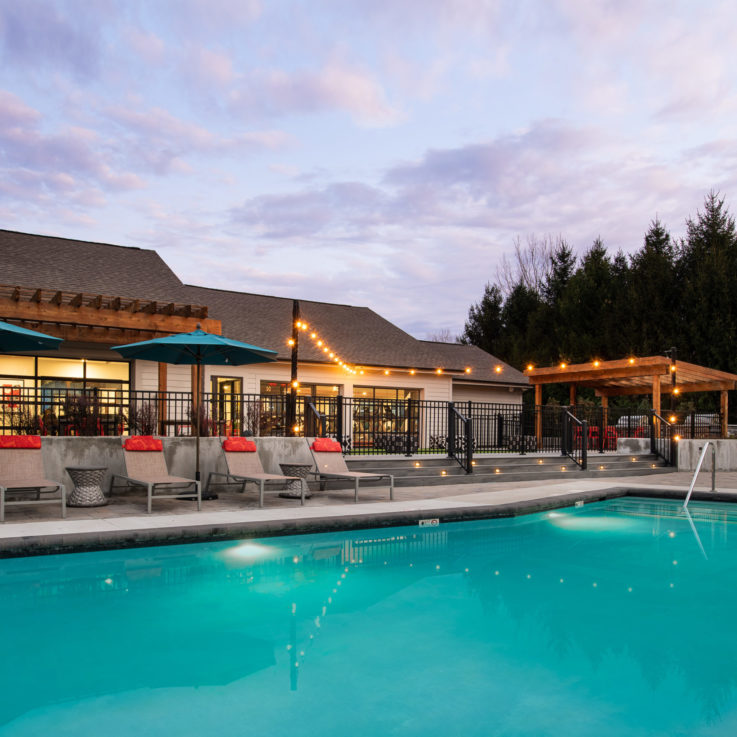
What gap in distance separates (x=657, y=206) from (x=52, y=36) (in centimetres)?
3538

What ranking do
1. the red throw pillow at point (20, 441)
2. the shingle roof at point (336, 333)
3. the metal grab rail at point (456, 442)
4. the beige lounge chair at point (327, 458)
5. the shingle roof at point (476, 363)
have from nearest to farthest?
the red throw pillow at point (20, 441) → the beige lounge chair at point (327, 458) → the metal grab rail at point (456, 442) → the shingle roof at point (336, 333) → the shingle roof at point (476, 363)

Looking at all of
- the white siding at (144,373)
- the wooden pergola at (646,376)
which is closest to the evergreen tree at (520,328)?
the wooden pergola at (646,376)

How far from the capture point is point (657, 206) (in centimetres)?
4031

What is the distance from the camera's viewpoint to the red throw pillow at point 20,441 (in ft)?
30.8

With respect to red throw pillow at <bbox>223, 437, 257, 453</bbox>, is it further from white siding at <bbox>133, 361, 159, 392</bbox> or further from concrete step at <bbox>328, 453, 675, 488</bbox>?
white siding at <bbox>133, 361, 159, 392</bbox>

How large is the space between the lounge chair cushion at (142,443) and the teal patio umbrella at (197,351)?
0.69 meters

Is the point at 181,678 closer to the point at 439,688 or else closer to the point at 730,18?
the point at 439,688

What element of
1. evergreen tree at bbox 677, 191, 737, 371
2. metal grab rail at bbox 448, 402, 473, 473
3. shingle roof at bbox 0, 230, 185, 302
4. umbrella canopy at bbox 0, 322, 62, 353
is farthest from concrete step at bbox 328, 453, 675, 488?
evergreen tree at bbox 677, 191, 737, 371

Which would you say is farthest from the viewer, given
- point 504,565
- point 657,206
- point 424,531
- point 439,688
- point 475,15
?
point 657,206

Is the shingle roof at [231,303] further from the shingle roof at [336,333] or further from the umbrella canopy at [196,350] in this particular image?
the umbrella canopy at [196,350]

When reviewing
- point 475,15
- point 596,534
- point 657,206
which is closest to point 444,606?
point 596,534

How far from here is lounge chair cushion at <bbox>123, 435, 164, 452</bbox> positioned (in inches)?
405

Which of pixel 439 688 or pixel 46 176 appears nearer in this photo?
pixel 439 688

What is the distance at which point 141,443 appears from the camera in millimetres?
10391
